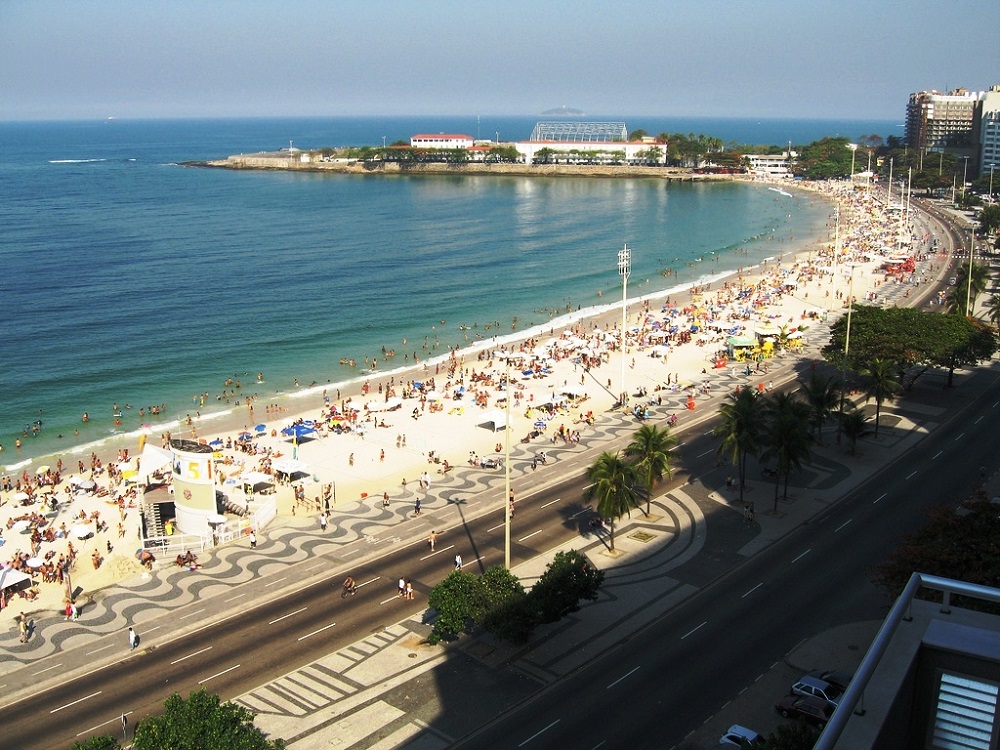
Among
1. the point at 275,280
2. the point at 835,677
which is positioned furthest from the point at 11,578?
the point at 275,280

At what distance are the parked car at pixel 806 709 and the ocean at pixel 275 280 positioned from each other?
44.8 m

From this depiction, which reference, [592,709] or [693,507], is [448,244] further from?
[592,709]

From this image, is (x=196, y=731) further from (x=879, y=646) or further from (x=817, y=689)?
(x=817, y=689)

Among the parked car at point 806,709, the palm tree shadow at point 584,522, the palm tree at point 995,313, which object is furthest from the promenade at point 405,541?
the palm tree at point 995,313

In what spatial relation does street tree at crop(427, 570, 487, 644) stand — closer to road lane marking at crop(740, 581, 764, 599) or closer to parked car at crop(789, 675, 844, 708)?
parked car at crop(789, 675, 844, 708)

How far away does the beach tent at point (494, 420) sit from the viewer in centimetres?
5701

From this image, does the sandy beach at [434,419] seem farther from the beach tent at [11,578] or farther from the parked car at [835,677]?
the parked car at [835,677]

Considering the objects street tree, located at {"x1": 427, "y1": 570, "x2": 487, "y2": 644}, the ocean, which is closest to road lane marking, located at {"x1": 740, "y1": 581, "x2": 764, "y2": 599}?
street tree, located at {"x1": 427, "y1": 570, "x2": 487, "y2": 644}

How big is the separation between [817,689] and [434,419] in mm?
36349

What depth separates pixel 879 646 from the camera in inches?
464

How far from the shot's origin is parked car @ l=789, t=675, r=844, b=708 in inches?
1053

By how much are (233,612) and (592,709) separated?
14810 millimetres

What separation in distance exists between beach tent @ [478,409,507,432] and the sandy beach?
133 millimetres

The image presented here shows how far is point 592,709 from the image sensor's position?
1088 inches
